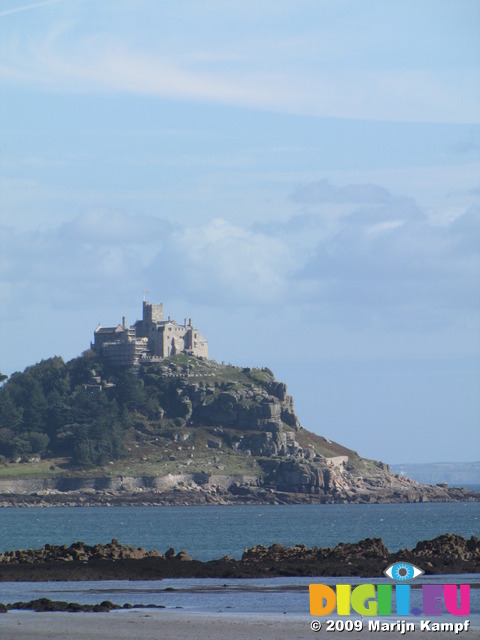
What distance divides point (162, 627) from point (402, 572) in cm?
1448

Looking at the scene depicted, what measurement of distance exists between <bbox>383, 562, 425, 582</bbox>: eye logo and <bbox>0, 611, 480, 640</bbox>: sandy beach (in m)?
9.90

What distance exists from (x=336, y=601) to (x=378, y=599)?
4.69 feet

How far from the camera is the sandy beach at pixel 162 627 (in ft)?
107

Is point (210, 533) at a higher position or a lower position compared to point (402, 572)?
higher

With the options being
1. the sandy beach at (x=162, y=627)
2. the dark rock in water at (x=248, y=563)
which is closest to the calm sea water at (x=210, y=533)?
the dark rock in water at (x=248, y=563)

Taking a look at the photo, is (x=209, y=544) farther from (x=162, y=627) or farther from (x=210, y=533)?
(x=162, y=627)

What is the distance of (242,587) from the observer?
144 feet

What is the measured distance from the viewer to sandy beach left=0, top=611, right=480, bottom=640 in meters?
32.5

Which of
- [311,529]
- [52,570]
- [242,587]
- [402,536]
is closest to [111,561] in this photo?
[52,570]

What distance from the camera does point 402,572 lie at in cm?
4600

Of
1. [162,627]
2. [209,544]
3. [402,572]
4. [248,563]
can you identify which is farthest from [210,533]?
[162,627]

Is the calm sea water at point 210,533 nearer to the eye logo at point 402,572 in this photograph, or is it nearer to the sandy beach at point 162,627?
the eye logo at point 402,572

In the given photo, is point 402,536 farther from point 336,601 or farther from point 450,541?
point 336,601

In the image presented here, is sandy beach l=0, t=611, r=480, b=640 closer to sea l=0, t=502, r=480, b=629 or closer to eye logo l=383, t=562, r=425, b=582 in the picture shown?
sea l=0, t=502, r=480, b=629
